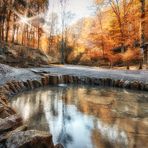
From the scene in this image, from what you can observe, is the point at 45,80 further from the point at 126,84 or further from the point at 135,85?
the point at 135,85

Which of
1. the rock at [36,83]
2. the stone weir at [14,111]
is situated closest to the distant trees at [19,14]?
the stone weir at [14,111]

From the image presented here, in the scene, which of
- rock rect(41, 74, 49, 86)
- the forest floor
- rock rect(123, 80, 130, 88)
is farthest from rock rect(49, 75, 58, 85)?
rock rect(123, 80, 130, 88)

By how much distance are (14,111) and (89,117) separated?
93.2 inches

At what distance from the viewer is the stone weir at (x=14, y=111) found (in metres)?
3.63

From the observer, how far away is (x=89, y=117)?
6.85 meters

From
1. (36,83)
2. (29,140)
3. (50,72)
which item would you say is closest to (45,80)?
(36,83)

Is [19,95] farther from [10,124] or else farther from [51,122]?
[10,124]

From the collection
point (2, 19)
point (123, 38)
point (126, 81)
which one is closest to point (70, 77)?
point (126, 81)

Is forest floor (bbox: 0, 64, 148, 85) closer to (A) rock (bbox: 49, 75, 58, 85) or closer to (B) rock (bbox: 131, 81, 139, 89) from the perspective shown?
(B) rock (bbox: 131, 81, 139, 89)

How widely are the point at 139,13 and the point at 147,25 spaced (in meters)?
1.37

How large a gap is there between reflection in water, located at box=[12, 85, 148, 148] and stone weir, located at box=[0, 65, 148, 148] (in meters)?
0.70

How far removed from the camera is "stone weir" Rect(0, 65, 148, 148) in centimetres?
363

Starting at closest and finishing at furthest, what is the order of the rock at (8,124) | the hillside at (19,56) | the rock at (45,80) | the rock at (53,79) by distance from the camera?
the rock at (8,124), the rock at (45,80), the rock at (53,79), the hillside at (19,56)

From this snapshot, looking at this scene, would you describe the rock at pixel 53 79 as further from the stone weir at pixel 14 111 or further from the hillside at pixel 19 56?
the hillside at pixel 19 56
